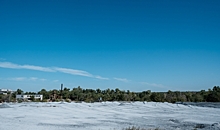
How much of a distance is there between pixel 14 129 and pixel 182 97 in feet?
116

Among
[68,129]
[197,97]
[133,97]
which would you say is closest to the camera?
[68,129]

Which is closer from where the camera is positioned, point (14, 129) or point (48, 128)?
point (14, 129)

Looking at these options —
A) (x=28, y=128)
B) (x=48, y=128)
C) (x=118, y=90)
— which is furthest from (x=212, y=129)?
(x=118, y=90)

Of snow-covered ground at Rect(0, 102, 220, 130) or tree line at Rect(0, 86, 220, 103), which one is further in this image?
tree line at Rect(0, 86, 220, 103)

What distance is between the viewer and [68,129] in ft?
26.3

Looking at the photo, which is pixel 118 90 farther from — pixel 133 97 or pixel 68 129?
pixel 68 129

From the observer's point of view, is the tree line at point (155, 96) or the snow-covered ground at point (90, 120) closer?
the snow-covered ground at point (90, 120)

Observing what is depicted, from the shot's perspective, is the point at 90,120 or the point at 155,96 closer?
the point at 90,120

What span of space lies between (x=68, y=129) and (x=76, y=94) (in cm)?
4098

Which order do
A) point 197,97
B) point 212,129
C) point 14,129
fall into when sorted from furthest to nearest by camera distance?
point 197,97
point 212,129
point 14,129

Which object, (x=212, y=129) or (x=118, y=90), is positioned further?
(x=118, y=90)

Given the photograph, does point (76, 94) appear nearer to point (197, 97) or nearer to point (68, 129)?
point (197, 97)

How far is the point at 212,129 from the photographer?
862 cm

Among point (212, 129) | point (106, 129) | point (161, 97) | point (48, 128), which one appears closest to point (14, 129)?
point (48, 128)
